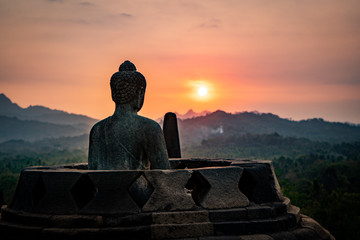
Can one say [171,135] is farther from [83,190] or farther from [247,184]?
[83,190]

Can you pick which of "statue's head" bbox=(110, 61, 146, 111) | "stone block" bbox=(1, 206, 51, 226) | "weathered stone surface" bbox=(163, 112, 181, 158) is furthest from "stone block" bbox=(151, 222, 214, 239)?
"weathered stone surface" bbox=(163, 112, 181, 158)

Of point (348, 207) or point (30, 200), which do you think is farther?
point (348, 207)

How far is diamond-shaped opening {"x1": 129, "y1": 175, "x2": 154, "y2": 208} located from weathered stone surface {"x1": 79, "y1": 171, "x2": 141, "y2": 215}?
153 millimetres

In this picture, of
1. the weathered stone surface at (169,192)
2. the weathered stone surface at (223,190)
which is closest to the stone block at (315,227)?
the weathered stone surface at (223,190)

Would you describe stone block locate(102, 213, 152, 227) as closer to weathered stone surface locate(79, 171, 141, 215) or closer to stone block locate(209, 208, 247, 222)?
weathered stone surface locate(79, 171, 141, 215)

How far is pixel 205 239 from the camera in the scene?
13.8 ft

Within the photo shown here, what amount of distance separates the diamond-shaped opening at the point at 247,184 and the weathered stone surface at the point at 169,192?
3.02 ft

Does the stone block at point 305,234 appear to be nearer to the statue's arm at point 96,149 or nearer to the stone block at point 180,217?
the stone block at point 180,217

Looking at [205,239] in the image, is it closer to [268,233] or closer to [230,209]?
[230,209]

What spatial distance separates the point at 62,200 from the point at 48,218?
267mm

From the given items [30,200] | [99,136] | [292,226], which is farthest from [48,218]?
[292,226]

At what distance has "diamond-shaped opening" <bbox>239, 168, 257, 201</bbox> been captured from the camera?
502 cm

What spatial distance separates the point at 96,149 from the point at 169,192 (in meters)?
1.74

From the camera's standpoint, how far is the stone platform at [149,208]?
169 inches
